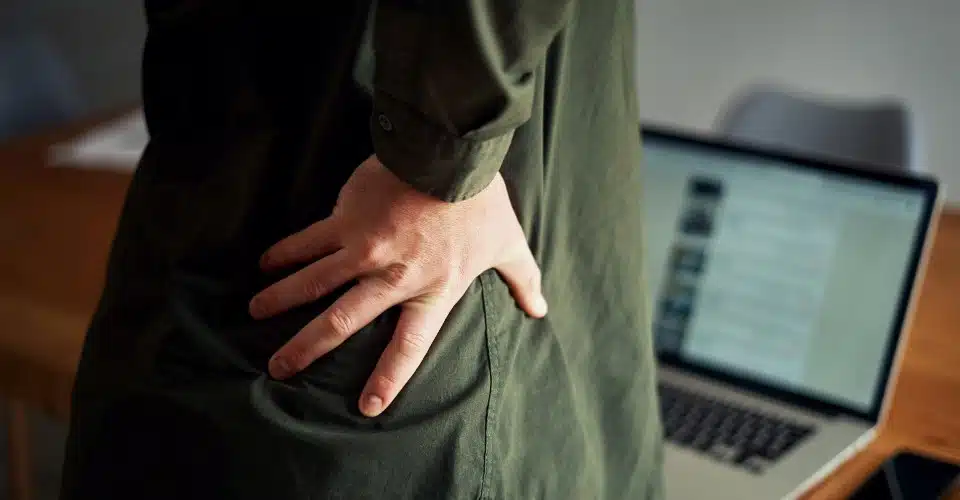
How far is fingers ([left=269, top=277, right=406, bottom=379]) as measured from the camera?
53 centimetres

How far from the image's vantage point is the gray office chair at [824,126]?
1.82 metres

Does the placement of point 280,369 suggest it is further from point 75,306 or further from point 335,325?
point 75,306

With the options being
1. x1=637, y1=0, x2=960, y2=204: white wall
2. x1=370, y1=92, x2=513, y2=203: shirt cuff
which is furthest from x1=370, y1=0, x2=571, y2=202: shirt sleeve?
x1=637, y1=0, x2=960, y2=204: white wall

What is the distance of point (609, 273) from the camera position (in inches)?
25.2

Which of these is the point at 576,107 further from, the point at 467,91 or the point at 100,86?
the point at 100,86

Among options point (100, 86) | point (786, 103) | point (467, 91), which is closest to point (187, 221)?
point (467, 91)

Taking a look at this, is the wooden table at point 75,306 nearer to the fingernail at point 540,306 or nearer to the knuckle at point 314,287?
the fingernail at point 540,306

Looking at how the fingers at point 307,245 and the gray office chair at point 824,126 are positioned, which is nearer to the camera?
the fingers at point 307,245

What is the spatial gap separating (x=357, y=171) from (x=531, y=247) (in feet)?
0.39

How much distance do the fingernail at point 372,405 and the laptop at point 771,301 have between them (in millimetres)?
403

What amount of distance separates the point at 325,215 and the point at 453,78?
13 cm

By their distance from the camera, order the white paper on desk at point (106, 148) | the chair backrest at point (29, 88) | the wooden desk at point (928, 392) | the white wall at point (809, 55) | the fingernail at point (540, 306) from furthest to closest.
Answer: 1. the white wall at point (809, 55)
2. the chair backrest at point (29, 88)
3. the white paper on desk at point (106, 148)
4. the wooden desk at point (928, 392)
5. the fingernail at point (540, 306)

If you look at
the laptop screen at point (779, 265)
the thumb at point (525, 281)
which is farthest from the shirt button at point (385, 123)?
the laptop screen at point (779, 265)

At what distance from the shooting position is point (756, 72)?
2668 millimetres
